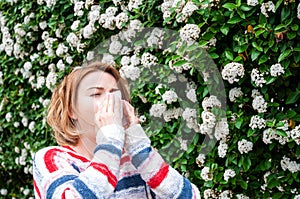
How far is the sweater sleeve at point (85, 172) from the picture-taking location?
1.45 m

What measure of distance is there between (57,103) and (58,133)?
10 cm

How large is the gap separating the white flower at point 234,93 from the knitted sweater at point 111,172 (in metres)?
1.04

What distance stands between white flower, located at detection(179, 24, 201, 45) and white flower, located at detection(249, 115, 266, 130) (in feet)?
1.47

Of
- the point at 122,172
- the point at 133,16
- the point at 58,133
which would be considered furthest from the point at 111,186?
the point at 133,16

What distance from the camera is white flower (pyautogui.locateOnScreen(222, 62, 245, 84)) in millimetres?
2521

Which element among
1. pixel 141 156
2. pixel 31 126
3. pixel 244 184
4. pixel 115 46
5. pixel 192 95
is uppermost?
pixel 141 156

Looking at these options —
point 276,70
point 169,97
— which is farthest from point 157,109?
point 276,70

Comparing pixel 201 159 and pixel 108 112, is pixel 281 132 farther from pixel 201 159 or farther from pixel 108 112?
pixel 108 112

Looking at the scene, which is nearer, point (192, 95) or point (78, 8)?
point (192, 95)

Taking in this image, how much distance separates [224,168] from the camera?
107 inches

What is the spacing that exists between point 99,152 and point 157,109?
54.6 inches

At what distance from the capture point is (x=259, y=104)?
2529 millimetres

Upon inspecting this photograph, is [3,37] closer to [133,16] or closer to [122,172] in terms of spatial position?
[133,16]

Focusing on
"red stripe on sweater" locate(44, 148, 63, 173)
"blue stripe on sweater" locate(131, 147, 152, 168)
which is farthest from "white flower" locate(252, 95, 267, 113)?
"red stripe on sweater" locate(44, 148, 63, 173)
